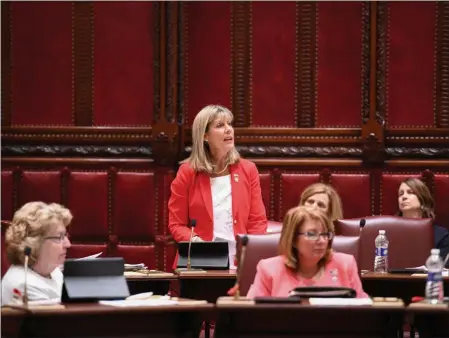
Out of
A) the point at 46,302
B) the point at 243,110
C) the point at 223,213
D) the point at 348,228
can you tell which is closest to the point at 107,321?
the point at 46,302

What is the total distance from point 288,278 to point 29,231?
126cm

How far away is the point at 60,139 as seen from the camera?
27.3 ft

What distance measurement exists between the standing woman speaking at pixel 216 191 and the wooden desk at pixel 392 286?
3.07 feet

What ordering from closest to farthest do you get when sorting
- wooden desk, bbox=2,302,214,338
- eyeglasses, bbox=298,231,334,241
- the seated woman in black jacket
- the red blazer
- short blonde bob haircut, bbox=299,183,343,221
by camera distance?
1. wooden desk, bbox=2,302,214,338
2. eyeglasses, bbox=298,231,334,241
3. the red blazer
4. short blonde bob haircut, bbox=299,183,343,221
5. the seated woman in black jacket

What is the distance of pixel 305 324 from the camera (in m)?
4.50

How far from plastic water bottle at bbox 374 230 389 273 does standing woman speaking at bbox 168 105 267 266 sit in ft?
2.48

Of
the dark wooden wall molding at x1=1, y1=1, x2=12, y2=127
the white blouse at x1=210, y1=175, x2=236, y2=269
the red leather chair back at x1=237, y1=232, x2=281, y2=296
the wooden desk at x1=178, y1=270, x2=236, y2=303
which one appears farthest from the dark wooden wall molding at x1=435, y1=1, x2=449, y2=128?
the dark wooden wall molding at x1=1, y1=1, x2=12, y2=127

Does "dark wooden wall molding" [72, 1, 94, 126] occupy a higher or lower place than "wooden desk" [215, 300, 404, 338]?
higher

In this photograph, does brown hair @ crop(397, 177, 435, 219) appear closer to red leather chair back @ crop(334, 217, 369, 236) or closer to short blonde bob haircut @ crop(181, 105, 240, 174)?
red leather chair back @ crop(334, 217, 369, 236)

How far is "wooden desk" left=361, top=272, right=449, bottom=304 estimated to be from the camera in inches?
233

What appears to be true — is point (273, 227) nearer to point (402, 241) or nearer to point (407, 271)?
point (402, 241)

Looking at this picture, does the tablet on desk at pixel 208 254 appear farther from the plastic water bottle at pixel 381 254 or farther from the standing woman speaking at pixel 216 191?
the plastic water bottle at pixel 381 254

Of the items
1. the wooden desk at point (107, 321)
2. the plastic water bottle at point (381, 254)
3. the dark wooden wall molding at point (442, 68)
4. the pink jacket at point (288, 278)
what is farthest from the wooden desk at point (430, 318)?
the dark wooden wall molding at point (442, 68)

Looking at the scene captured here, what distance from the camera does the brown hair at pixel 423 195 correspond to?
7273 millimetres
